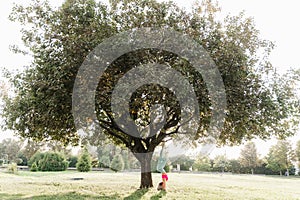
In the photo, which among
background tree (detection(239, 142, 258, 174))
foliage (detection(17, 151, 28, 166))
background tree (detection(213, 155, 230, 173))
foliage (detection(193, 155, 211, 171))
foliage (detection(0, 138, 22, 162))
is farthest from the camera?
foliage (detection(0, 138, 22, 162))

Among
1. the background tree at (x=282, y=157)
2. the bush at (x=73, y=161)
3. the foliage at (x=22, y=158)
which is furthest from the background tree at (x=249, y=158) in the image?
the foliage at (x=22, y=158)

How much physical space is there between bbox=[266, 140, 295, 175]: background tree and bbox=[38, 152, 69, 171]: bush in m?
36.2

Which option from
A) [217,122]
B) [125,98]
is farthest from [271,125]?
[125,98]

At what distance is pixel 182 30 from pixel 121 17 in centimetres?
316

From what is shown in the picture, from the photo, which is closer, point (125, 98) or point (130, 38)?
point (125, 98)

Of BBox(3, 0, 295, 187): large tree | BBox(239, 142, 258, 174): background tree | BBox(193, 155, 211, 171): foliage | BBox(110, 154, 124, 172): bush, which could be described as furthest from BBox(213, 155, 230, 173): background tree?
BBox(3, 0, 295, 187): large tree

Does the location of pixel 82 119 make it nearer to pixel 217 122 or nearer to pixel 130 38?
pixel 130 38

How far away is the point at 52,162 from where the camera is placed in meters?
43.1

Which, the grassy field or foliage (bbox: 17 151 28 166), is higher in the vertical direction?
foliage (bbox: 17 151 28 166)

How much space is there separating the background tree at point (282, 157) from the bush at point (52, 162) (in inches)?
1425

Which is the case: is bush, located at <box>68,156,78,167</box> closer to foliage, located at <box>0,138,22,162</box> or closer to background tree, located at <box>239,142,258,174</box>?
foliage, located at <box>0,138,22,162</box>

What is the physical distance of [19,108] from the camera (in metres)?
14.3

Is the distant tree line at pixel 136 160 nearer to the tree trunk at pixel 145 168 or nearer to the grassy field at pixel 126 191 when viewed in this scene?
the grassy field at pixel 126 191

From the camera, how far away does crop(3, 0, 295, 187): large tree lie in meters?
13.2
